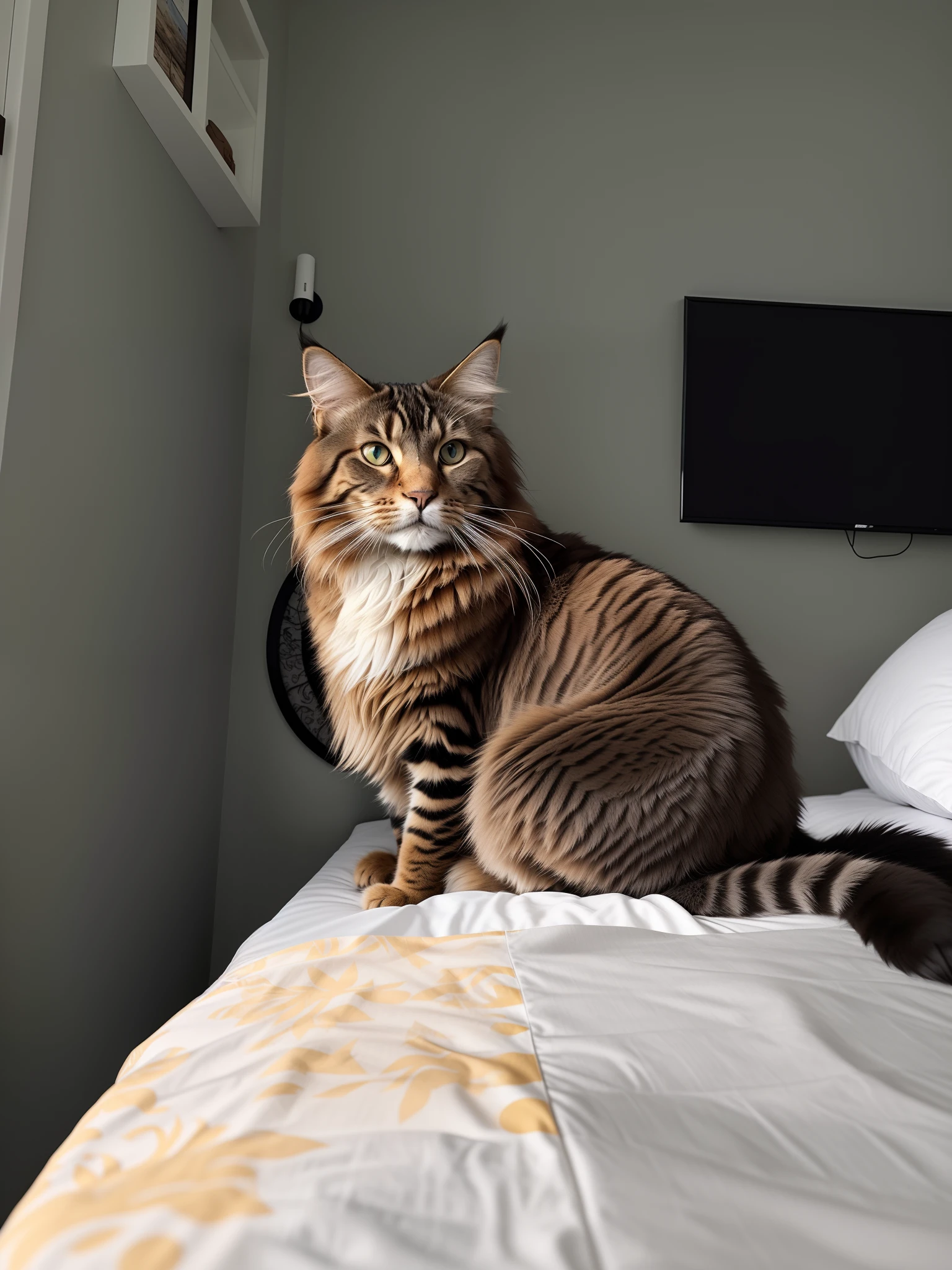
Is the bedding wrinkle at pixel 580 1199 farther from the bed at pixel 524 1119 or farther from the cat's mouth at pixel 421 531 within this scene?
the cat's mouth at pixel 421 531

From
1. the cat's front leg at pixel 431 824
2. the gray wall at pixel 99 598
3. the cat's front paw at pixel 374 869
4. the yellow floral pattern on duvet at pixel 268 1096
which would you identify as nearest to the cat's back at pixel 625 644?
the cat's front leg at pixel 431 824

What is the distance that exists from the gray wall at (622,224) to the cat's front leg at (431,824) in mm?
943

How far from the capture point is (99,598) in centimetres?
132

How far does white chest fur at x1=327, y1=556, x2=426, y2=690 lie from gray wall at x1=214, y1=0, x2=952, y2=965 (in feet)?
2.60

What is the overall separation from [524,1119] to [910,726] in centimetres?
140

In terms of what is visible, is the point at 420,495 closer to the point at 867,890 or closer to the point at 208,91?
the point at 867,890

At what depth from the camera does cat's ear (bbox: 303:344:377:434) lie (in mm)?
1388

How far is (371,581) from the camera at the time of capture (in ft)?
4.46

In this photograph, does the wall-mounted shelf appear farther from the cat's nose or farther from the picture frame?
the cat's nose

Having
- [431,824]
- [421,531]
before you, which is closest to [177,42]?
[421,531]

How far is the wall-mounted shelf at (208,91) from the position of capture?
4.36 ft

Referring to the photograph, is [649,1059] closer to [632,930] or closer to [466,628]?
[632,930]

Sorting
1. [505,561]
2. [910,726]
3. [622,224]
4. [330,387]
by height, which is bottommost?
[910,726]

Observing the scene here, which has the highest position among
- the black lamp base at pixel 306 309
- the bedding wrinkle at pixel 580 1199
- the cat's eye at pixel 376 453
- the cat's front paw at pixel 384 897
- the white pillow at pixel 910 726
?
the black lamp base at pixel 306 309
